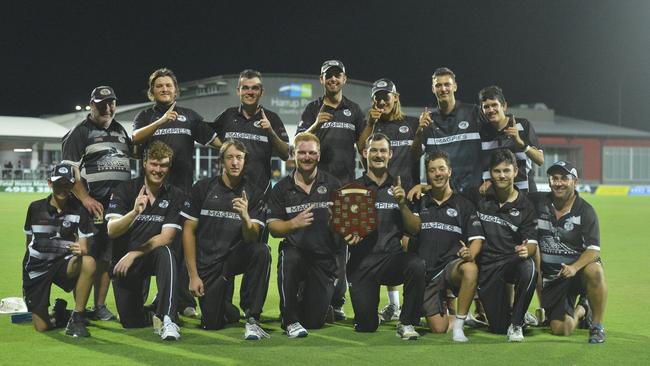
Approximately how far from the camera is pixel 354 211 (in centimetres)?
625

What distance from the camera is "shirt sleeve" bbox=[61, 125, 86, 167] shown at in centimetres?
680

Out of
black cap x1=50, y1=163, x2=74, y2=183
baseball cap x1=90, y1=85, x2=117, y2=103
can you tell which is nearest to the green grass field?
black cap x1=50, y1=163, x2=74, y2=183

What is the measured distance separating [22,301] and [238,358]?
2925 mm

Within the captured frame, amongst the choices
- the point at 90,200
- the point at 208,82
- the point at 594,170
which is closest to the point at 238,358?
the point at 90,200

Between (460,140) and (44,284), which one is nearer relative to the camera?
(44,284)

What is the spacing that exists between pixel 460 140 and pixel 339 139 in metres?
1.18

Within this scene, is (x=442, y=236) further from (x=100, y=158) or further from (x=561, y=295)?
(x=100, y=158)

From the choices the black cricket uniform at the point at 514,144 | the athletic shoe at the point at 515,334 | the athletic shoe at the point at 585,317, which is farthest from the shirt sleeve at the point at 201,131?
the athletic shoe at the point at 585,317

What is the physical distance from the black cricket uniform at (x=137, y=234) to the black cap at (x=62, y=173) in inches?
15.1

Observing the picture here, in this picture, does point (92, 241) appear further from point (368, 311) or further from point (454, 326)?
point (454, 326)

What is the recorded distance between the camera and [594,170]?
50.3 meters

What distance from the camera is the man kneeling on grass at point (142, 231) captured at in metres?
6.15

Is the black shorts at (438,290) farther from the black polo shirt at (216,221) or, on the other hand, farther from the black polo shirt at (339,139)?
the black polo shirt at (216,221)

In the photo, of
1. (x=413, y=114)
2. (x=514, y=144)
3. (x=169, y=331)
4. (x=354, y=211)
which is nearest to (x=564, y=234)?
(x=514, y=144)
